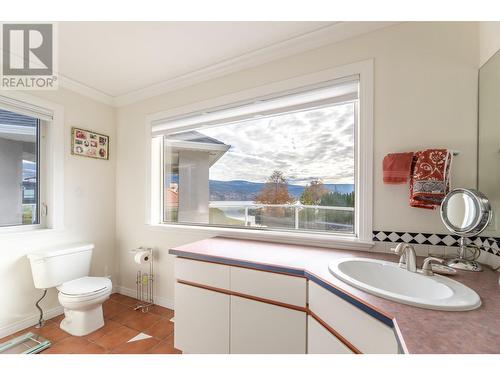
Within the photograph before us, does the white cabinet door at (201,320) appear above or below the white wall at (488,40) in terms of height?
below

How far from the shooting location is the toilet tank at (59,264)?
1926 millimetres

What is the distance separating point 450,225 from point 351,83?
3.65 feet

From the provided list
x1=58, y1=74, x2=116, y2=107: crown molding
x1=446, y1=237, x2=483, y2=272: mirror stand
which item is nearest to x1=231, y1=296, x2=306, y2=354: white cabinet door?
x1=446, y1=237, x2=483, y2=272: mirror stand

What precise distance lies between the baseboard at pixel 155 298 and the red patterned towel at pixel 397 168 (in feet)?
7.60

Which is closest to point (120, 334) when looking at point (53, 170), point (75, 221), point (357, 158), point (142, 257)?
point (142, 257)

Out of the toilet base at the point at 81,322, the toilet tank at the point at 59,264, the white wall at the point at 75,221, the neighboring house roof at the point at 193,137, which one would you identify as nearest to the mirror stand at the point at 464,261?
the neighboring house roof at the point at 193,137

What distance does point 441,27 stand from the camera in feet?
4.51

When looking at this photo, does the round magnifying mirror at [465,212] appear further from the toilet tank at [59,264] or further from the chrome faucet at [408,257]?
the toilet tank at [59,264]

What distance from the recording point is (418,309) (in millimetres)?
789

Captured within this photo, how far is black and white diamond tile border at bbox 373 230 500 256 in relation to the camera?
1.19 meters

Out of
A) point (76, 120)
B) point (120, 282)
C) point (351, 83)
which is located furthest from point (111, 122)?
point (351, 83)

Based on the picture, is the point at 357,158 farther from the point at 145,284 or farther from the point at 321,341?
the point at 145,284

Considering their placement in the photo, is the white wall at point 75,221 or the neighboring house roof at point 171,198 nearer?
Answer: the white wall at point 75,221

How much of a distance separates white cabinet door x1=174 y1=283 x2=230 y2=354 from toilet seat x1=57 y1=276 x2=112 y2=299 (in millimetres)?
801
